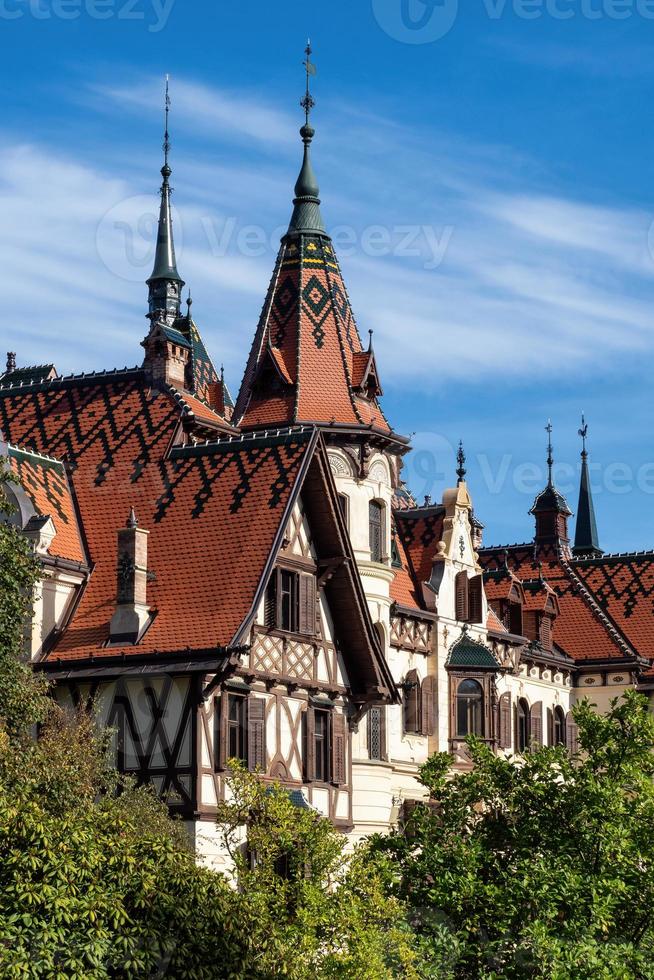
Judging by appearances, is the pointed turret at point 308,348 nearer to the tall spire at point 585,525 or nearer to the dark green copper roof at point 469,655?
the dark green copper roof at point 469,655

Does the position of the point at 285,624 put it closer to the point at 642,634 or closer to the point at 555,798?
the point at 555,798

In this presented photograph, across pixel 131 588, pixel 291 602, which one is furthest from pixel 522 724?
pixel 131 588

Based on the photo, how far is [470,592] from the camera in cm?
5450

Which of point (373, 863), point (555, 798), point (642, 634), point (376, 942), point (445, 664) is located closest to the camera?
point (376, 942)

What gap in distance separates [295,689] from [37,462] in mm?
8415

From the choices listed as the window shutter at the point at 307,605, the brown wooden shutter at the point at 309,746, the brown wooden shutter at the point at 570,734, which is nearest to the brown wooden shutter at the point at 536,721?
the brown wooden shutter at the point at 570,734

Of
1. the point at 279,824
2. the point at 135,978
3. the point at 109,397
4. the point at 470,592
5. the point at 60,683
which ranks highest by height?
the point at 109,397

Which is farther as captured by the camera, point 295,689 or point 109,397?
point 109,397

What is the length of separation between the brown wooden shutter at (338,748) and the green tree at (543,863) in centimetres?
764

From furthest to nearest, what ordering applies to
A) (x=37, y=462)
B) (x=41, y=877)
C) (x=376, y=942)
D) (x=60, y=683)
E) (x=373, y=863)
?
1. (x=37, y=462)
2. (x=60, y=683)
3. (x=373, y=863)
4. (x=376, y=942)
5. (x=41, y=877)

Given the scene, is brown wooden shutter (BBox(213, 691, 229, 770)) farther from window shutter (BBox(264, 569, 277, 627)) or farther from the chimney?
window shutter (BBox(264, 569, 277, 627))

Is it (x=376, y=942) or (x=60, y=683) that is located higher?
(x=60, y=683)

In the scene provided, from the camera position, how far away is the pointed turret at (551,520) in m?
68.4

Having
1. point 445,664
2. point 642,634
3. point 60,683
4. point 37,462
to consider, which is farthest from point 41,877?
point 642,634
